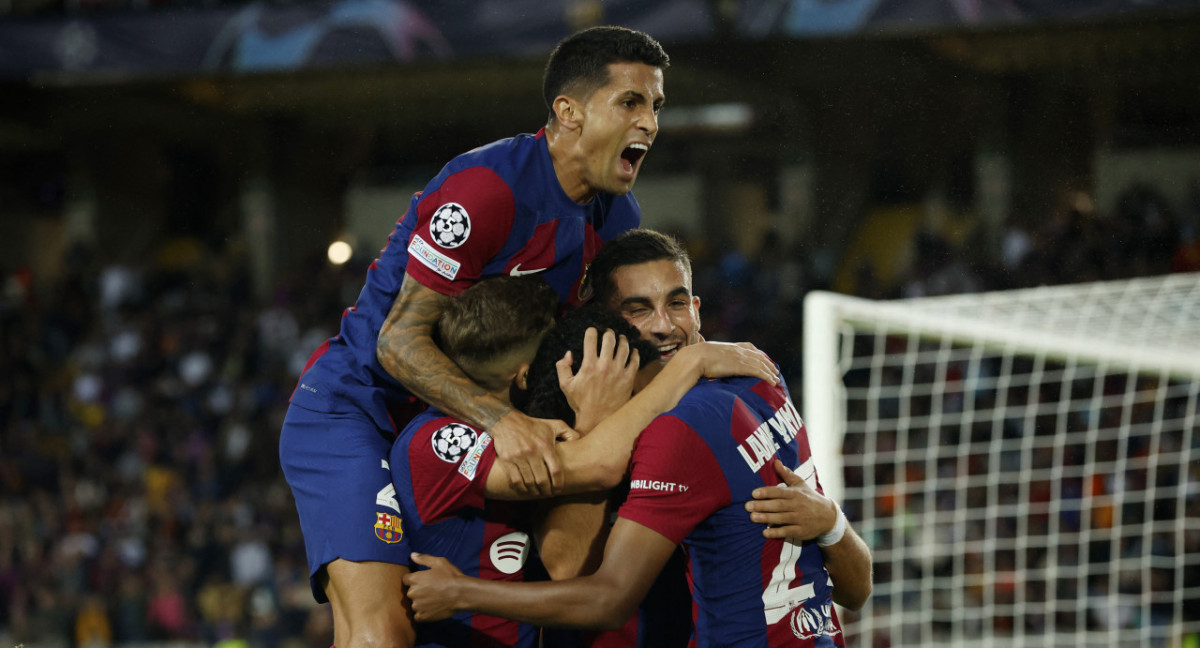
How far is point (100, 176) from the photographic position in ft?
55.4

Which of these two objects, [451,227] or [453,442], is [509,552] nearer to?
[453,442]

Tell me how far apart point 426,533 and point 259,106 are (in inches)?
558

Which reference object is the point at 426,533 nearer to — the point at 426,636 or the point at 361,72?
the point at 426,636

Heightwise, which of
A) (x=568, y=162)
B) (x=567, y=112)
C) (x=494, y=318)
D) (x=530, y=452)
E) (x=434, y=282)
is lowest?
(x=530, y=452)

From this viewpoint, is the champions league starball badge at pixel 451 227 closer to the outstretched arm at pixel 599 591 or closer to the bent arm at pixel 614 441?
the bent arm at pixel 614 441

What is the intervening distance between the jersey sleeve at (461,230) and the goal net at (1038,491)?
331 cm

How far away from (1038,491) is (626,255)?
23.1 feet

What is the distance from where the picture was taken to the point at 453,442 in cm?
276

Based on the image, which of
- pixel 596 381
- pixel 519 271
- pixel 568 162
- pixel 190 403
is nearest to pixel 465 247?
pixel 519 271

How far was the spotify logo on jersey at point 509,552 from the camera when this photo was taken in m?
2.89

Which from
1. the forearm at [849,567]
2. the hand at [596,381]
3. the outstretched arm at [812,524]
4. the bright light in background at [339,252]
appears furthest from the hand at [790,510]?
the bright light in background at [339,252]

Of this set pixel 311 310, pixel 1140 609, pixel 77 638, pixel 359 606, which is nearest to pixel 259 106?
pixel 311 310

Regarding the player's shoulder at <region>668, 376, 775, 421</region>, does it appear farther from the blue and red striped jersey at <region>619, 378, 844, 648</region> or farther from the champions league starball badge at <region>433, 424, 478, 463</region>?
the champions league starball badge at <region>433, 424, 478, 463</region>

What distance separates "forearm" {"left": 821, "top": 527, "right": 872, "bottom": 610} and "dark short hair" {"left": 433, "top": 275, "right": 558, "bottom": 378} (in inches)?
34.0
